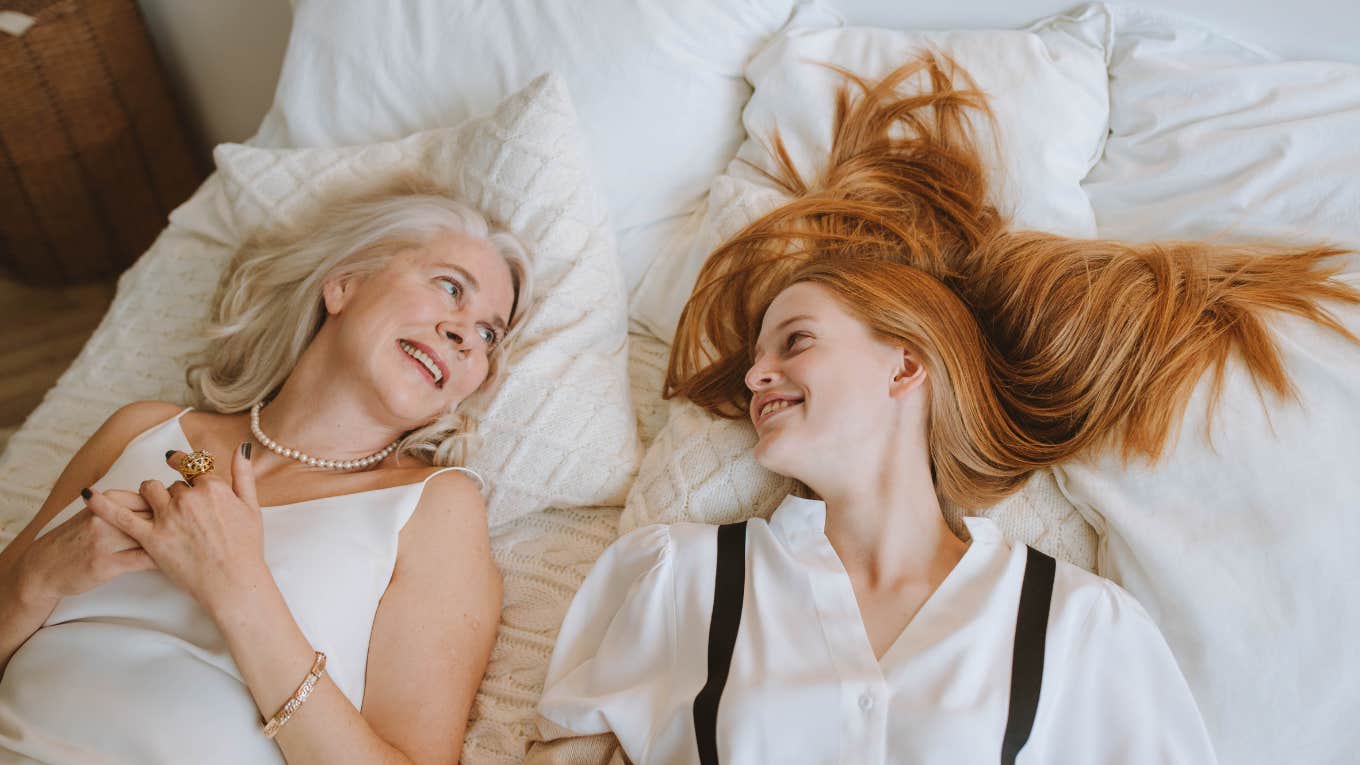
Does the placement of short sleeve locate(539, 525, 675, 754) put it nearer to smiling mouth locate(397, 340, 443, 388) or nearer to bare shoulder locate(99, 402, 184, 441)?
smiling mouth locate(397, 340, 443, 388)

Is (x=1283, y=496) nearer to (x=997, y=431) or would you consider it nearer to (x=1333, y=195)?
(x=997, y=431)

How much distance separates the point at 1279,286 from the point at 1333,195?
0.89 feet

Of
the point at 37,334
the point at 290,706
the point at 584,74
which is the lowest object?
the point at 37,334

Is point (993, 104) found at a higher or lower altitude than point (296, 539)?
higher

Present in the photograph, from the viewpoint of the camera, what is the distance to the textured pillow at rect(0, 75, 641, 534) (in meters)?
1.67

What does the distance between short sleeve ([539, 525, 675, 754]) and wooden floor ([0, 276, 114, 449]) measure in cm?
217

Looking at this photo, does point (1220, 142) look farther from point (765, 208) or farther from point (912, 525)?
point (912, 525)

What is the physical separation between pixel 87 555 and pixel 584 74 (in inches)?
51.8

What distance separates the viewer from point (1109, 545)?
1463mm

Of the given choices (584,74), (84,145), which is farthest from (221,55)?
(584,74)

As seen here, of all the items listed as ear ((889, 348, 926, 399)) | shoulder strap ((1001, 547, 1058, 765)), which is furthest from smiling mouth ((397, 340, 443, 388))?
shoulder strap ((1001, 547, 1058, 765))

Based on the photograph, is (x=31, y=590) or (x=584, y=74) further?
(x=584, y=74)

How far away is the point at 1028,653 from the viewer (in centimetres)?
128

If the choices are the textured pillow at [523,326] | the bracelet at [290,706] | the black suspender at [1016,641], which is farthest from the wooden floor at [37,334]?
the black suspender at [1016,641]
